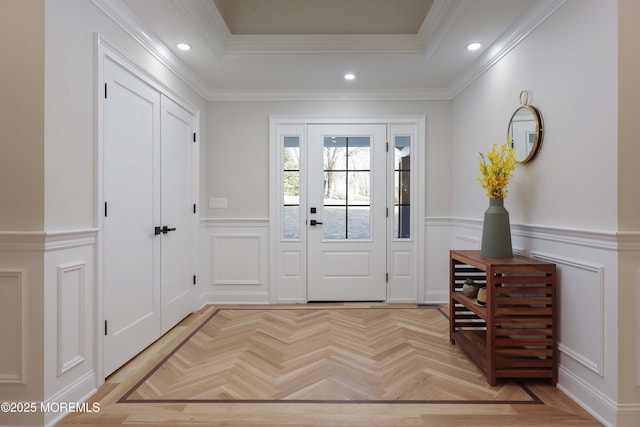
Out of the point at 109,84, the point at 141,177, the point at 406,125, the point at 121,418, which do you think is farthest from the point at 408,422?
the point at 406,125

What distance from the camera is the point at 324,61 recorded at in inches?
133

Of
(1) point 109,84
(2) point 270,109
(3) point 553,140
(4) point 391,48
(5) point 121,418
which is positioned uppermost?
(4) point 391,48

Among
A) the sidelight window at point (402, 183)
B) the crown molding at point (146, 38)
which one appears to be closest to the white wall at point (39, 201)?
the crown molding at point (146, 38)

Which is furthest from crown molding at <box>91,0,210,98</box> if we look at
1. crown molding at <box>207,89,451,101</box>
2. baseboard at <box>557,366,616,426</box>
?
baseboard at <box>557,366,616,426</box>

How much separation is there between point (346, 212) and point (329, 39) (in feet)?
6.26

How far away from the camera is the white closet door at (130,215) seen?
240 cm

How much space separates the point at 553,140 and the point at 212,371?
2783 mm

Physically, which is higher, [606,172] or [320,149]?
[320,149]

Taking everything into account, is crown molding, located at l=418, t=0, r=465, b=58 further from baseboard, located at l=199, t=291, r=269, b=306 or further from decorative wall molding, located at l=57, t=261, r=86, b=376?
baseboard, located at l=199, t=291, r=269, b=306

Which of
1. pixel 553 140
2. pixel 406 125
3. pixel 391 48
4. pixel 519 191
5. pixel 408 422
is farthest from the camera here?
pixel 406 125

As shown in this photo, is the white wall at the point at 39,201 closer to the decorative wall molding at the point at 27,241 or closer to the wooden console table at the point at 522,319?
the decorative wall molding at the point at 27,241

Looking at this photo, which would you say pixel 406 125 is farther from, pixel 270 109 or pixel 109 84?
pixel 109 84

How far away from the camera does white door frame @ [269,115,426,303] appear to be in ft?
13.9

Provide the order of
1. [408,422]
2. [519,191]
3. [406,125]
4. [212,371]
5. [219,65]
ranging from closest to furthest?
[408,422] → [212,371] → [519,191] → [219,65] → [406,125]
